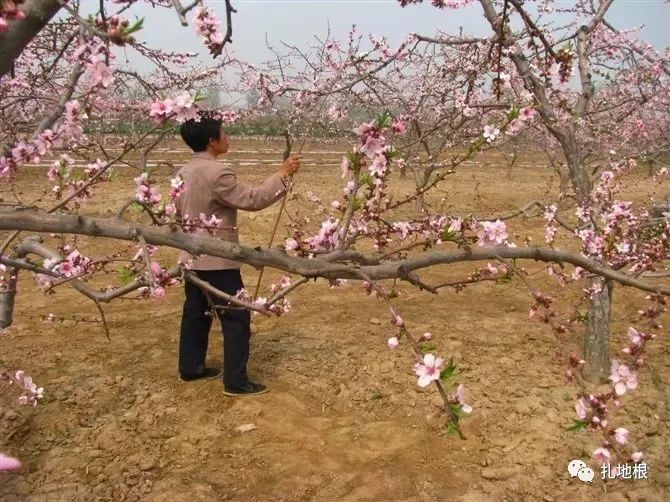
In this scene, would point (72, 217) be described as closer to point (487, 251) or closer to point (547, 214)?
point (487, 251)

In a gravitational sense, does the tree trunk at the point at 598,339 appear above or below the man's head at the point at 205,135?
below

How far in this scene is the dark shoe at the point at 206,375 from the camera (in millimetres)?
3824

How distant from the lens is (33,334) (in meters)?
4.56

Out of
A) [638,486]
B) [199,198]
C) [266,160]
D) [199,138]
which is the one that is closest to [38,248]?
[199,198]

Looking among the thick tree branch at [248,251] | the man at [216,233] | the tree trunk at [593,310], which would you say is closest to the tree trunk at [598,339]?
the tree trunk at [593,310]

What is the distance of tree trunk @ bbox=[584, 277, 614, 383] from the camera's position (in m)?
3.66

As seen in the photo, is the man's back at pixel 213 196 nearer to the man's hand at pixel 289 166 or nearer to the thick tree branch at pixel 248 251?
the man's hand at pixel 289 166

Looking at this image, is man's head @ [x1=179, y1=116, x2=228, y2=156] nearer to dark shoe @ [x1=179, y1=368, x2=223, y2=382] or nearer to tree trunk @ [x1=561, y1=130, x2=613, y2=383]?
dark shoe @ [x1=179, y1=368, x2=223, y2=382]

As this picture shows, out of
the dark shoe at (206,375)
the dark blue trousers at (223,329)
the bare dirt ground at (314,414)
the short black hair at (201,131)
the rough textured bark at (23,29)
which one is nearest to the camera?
the rough textured bark at (23,29)

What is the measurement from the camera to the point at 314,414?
345 cm

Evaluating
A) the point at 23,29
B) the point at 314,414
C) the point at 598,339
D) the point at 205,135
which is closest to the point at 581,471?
the point at 598,339

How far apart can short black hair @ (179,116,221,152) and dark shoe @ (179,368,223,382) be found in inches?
62.7

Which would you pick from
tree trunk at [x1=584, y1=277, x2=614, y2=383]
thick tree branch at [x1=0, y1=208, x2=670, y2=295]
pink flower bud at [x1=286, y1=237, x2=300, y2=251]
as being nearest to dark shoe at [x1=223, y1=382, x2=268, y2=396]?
pink flower bud at [x1=286, y1=237, x2=300, y2=251]

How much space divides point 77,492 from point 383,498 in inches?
61.7
